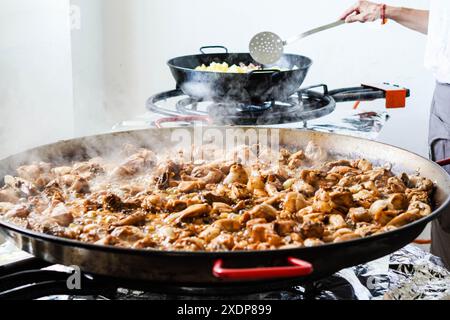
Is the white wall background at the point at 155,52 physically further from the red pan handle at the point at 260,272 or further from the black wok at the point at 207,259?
the red pan handle at the point at 260,272

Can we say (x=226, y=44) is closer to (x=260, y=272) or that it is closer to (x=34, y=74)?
(x=34, y=74)

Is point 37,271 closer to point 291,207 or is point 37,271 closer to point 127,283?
point 127,283

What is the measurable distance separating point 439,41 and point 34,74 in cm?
260


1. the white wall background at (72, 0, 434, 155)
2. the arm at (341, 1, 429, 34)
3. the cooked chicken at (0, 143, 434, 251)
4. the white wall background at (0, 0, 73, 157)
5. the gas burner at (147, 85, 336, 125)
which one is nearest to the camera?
the cooked chicken at (0, 143, 434, 251)

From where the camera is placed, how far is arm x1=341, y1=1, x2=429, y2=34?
360cm

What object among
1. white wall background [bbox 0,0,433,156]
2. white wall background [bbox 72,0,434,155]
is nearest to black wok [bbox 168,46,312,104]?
white wall background [bbox 0,0,433,156]

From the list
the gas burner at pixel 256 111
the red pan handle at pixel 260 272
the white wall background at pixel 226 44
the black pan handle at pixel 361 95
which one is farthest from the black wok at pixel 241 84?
the white wall background at pixel 226 44

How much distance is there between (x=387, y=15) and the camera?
3639 mm

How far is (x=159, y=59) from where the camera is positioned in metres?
5.10

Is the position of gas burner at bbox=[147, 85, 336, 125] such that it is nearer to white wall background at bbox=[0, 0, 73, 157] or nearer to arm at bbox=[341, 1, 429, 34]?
arm at bbox=[341, 1, 429, 34]

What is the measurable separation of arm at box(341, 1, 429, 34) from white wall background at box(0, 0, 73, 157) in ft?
6.71

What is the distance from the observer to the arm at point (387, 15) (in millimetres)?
3602

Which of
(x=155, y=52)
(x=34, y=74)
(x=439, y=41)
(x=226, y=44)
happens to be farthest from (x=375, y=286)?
(x=155, y=52)

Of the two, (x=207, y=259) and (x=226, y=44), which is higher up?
(x=226, y=44)
